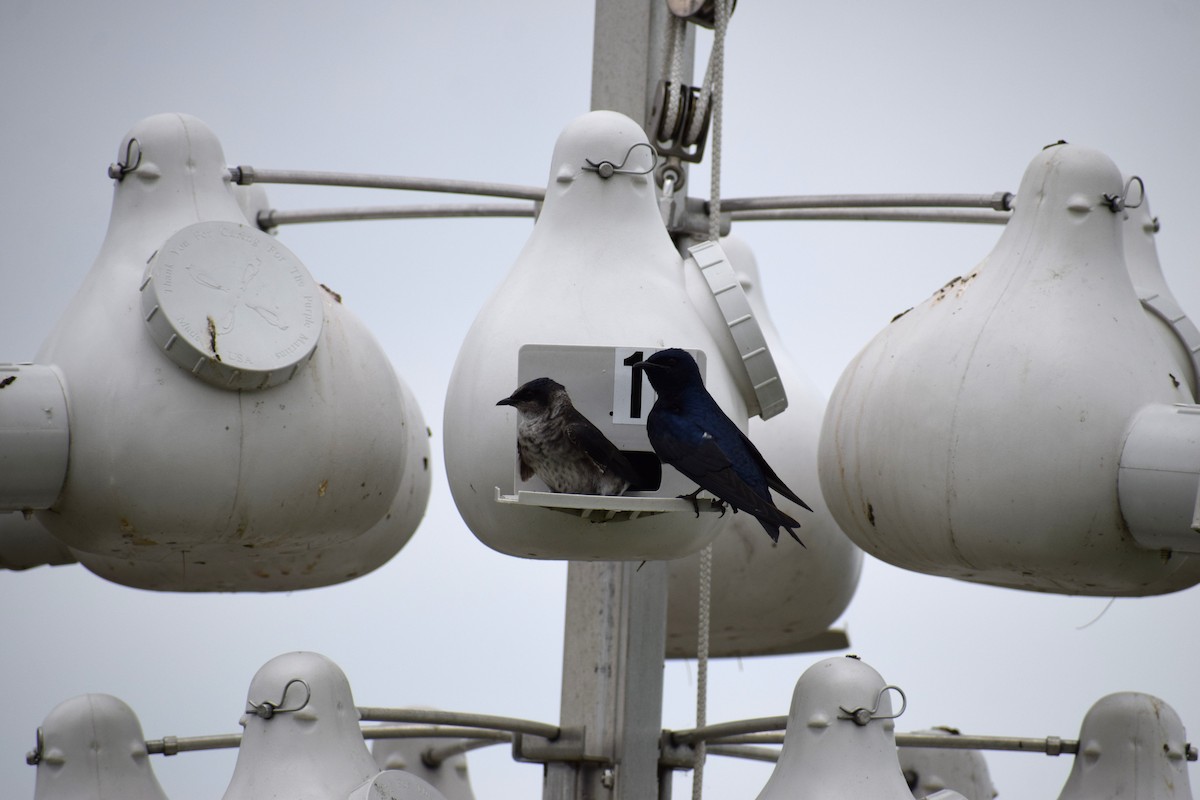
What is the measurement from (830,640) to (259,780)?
298cm

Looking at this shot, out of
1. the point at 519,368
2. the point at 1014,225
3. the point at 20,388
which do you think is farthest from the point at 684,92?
the point at 20,388

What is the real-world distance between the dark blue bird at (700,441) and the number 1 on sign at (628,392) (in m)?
0.15

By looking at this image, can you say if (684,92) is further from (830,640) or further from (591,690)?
(830,640)

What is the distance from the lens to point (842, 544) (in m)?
6.64

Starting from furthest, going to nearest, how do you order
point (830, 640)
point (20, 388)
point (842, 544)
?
point (830, 640) < point (842, 544) < point (20, 388)

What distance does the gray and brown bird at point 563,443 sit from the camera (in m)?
4.63

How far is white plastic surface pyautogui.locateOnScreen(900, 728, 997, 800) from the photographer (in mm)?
7000

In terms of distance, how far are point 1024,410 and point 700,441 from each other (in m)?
0.87

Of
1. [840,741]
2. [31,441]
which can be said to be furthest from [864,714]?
[31,441]

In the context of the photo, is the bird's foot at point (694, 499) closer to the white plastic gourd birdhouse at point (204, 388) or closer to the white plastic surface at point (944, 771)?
the white plastic gourd birdhouse at point (204, 388)

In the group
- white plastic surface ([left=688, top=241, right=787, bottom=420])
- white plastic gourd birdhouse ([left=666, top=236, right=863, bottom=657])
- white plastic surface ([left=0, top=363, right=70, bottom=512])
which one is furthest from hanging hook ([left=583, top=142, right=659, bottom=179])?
white plastic surface ([left=0, top=363, right=70, bottom=512])

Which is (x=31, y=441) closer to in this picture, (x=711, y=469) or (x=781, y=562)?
(x=711, y=469)

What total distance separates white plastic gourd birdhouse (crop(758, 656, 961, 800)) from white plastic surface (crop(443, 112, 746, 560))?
0.70 m

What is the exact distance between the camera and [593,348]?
4773mm
